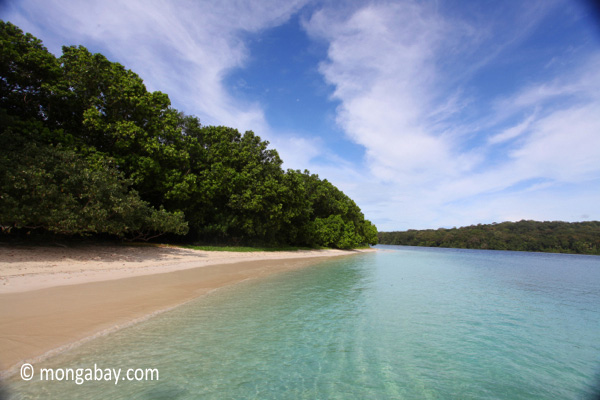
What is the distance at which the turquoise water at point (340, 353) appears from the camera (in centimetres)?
504

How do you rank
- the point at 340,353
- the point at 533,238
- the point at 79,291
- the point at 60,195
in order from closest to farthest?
the point at 340,353 → the point at 79,291 → the point at 60,195 → the point at 533,238

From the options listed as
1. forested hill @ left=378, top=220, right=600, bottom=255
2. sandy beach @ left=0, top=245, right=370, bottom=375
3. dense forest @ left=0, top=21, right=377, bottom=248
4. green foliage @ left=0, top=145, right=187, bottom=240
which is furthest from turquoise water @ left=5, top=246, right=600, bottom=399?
forested hill @ left=378, top=220, right=600, bottom=255

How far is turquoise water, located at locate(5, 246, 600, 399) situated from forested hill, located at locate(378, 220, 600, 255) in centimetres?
12607

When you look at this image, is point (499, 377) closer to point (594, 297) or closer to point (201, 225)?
point (594, 297)

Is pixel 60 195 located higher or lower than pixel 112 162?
lower

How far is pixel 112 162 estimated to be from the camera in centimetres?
2038

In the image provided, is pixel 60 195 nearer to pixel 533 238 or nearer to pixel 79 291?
pixel 79 291

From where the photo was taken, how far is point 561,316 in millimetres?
11578

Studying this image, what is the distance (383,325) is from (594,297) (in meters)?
17.3

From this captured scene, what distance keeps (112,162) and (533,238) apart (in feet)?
476

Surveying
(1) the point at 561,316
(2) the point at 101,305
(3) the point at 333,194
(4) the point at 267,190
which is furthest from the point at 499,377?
(3) the point at 333,194

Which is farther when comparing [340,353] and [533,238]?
[533,238]

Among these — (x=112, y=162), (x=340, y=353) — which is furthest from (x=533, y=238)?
(x=112, y=162)

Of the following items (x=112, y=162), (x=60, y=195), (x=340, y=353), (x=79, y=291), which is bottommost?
(x=340, y=353)
